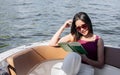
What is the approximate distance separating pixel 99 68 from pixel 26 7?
8300mm

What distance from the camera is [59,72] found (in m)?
2.58

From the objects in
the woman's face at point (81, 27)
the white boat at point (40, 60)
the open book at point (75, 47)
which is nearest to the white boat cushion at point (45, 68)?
the white boat at point (40, 60)

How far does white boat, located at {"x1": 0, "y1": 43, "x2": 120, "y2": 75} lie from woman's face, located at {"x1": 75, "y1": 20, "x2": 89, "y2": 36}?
311 mm

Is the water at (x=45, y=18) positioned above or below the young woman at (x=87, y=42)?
below

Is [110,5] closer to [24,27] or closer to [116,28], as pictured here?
[116,28]

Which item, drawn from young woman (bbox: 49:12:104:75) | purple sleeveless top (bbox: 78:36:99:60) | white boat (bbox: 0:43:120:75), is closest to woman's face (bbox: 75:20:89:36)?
young woman (bbox: 49:12:104:75)

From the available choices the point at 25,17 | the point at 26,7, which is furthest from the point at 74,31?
the point at 26,7

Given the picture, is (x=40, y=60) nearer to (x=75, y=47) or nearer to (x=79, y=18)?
(x=75, y=47)

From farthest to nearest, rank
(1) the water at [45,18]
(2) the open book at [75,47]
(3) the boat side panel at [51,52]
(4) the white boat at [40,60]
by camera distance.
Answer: (1) the water at [45,18]
(3) the boat side panel at [51,52]
(4) the white boat at [40,60]
(2) the open book at [75,47]

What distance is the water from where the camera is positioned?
24.4 ft

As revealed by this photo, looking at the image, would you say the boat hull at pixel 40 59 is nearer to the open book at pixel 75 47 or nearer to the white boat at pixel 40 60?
the white boat at pixel 40 60

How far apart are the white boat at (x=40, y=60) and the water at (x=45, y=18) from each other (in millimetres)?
3293

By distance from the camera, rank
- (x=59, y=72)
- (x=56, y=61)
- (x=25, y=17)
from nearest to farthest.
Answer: (x=59, y=72) < (x=56, y=61) < (x=25, y=17)

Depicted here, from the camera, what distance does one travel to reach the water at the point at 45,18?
24.4 ft
